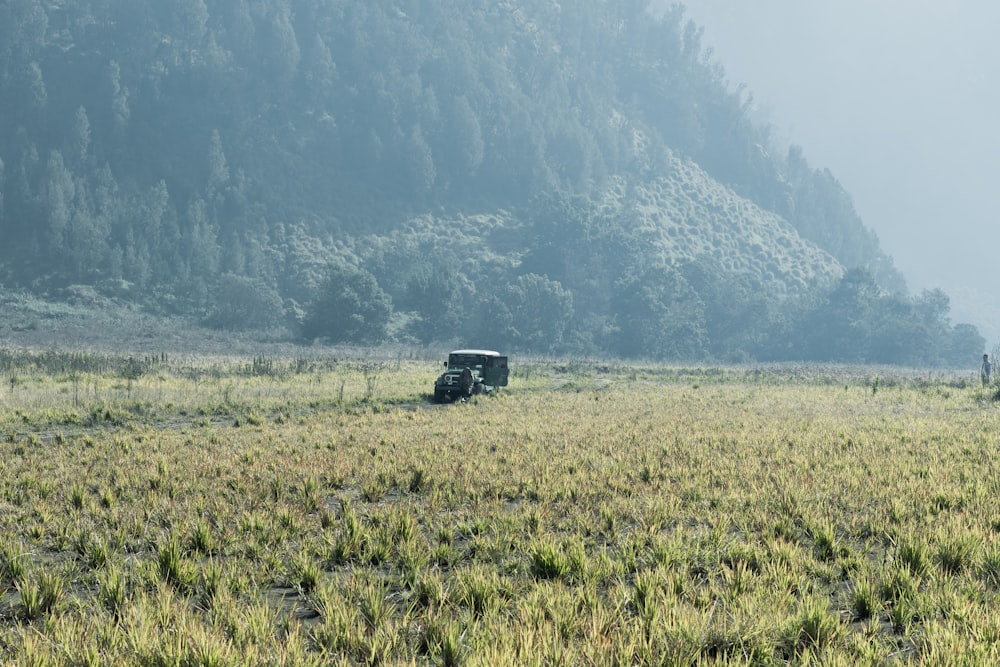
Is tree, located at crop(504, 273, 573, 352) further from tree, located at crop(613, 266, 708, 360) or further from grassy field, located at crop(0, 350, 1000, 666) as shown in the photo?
grassy field, located at crop(0, 350, 1000, 666)

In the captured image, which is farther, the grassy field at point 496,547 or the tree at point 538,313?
the tree at point 538,313

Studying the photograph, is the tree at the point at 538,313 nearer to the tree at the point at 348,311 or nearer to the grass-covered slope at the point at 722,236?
the tree at the point at 348,311

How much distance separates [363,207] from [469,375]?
141 meters

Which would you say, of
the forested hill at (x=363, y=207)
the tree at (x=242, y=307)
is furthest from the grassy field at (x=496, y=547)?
the tree at (x=242, y=307)

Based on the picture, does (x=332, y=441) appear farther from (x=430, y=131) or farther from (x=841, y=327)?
(x=430, y=131)

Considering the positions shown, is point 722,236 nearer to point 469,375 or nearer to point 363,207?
point 363,207

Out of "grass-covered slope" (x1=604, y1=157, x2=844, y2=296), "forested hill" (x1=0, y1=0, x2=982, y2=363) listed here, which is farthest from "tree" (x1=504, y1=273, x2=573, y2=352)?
"grass-covered slope" (x1=604, y1=157, x2=844, y2=296)

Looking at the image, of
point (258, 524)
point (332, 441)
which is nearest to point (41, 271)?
point (332, 441)

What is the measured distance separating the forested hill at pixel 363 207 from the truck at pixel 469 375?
6766 cm

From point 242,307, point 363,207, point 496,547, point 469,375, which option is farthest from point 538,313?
point 496,547

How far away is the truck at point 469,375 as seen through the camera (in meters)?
31.7

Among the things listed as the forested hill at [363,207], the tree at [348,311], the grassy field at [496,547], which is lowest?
the grassy field at [496,547]

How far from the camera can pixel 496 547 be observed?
8719 mm

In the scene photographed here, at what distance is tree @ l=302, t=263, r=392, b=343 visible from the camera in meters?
99.6
